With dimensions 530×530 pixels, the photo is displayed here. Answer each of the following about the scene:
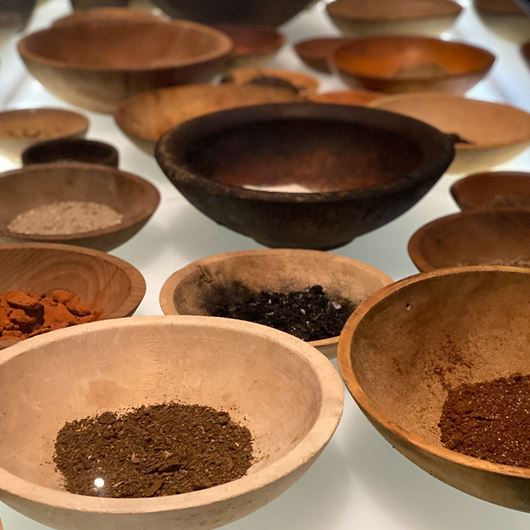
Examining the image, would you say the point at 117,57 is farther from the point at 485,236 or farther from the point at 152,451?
the point at 152,451

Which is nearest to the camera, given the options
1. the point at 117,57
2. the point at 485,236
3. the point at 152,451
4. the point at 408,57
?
the point at 152,451

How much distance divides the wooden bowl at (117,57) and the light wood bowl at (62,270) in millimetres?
841

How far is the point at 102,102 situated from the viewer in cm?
219

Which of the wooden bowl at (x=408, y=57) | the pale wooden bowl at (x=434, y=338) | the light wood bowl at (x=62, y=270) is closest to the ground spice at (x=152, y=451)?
the pale wooden bowl at (x=434, y=338)

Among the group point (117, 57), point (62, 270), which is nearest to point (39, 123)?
point (117, 57)

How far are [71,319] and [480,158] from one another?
1.01m

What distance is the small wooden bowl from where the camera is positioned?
192cm

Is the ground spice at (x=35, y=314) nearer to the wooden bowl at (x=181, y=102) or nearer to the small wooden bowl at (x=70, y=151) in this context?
the small wooden bowl at (x=70, y=151)

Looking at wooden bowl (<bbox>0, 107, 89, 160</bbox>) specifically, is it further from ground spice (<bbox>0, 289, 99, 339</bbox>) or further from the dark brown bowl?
ground spice (<bbox>0, 289, 99, 339</bbox>)

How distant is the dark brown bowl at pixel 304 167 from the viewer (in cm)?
140

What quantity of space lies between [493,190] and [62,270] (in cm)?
94

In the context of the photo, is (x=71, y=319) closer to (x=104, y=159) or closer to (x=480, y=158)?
(x=104, y=159)

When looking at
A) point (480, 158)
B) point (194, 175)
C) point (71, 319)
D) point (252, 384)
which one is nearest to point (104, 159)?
point (194, 175)

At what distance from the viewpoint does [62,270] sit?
1.38 m
